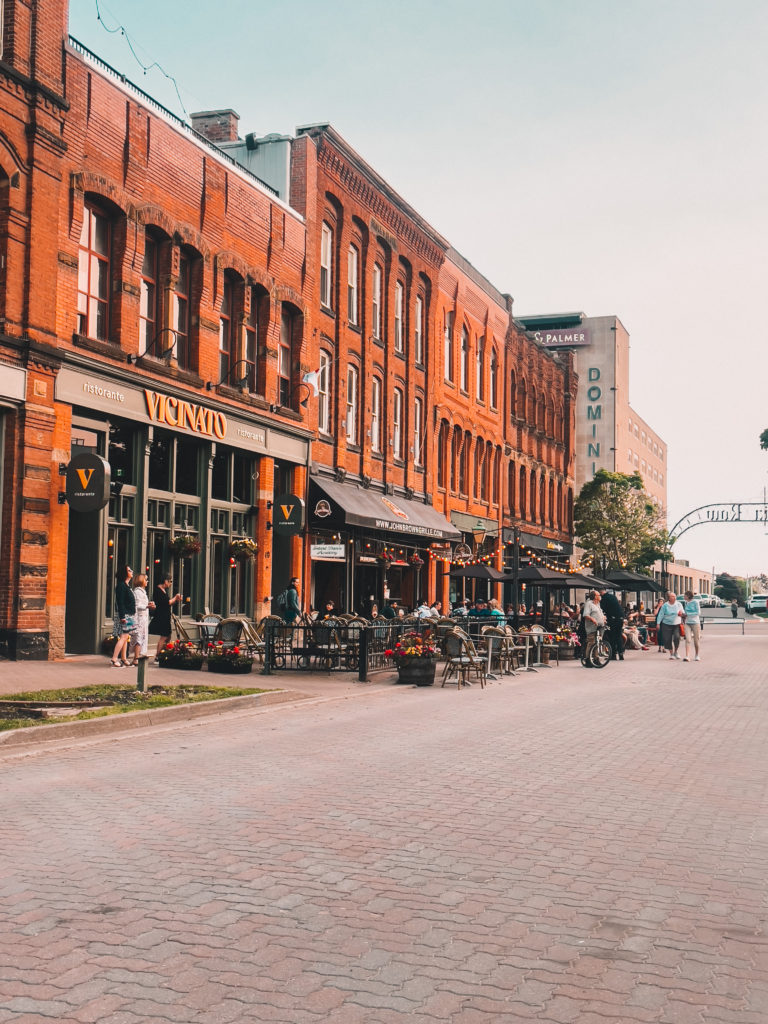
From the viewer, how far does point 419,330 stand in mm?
39469

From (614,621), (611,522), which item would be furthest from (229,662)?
(611,522)

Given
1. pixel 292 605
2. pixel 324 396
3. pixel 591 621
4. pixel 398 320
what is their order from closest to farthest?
pixel 591 621
pixel 292 605
pixel 324 396
pixel 398 320

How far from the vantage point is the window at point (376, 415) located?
3522cm

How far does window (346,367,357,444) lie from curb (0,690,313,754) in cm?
1745

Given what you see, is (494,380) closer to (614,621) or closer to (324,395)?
(324,395)

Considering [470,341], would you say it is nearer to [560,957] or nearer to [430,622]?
[430,622]

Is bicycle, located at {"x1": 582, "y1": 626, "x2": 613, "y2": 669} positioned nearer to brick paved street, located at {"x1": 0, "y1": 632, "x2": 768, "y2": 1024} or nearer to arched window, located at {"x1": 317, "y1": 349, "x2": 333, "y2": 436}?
arched window, located at {"x1": 317, "y1": 349, "x2": 333, "y2": 436}

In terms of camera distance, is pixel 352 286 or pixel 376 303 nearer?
pixel 352 286

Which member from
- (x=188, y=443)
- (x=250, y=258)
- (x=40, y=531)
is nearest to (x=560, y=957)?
(x=40, y=531)

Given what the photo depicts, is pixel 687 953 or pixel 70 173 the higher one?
pixel 70 173

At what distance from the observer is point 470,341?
1734 inches

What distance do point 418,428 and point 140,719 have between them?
27.3m

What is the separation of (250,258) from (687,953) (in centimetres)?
2414

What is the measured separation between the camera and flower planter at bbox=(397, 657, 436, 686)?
1955 centimetres
